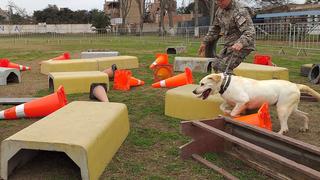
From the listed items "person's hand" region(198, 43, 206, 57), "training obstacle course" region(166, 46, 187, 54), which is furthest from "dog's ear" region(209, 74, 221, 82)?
"training obstacle course" region(166, 46, 187, 54)

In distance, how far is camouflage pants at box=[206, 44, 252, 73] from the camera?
6270 mm

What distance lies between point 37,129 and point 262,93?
2803 millimetres

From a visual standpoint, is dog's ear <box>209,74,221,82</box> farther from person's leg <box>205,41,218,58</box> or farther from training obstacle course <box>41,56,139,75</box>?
training obstacle course <box>41,56,139,75</box>

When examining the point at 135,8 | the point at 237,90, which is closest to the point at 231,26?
the point at 237,90

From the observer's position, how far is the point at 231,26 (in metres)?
6.43

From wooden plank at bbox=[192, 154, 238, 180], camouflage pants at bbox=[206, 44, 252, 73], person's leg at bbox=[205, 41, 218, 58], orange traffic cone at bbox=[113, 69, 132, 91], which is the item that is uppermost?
person's leg at bbox=[205, 41, 218, 58]

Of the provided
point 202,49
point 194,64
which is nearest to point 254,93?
point 202,49

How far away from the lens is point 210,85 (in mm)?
5230

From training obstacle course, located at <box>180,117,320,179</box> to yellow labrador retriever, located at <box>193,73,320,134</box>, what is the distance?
681 mm

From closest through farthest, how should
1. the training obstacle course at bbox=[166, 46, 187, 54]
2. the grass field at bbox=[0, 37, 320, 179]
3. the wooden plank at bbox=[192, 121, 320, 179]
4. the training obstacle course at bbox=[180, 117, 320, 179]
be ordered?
the wooden plank at bbox=[192, 121, 320, 179], the training obstacle course at bbox=[180, 117, 320, 179], the grass field at bbox=[0, 37, 320, 179], the training obstacle course at bbox=[166, 46, 187, 54]

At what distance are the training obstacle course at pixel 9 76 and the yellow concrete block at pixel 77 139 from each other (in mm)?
5112

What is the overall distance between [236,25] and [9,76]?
6061mm

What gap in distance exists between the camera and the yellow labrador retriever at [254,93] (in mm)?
5086

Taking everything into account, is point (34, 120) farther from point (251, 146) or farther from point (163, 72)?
point (163, 72)
